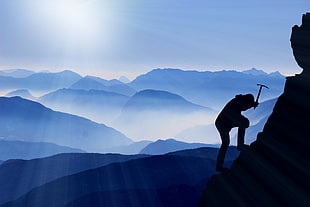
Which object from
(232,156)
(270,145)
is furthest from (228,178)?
(232,156)

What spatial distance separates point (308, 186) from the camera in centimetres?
545

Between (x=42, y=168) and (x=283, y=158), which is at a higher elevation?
(x=283, y=158)

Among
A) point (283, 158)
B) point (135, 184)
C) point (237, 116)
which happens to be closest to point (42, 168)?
point (135, 184)

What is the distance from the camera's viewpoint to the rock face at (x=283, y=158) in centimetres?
579

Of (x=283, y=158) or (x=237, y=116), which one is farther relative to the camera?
(x=237, y=116)

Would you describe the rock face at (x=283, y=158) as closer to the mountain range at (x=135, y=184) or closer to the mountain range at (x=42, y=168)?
the mountain range at (x=135, y=184)

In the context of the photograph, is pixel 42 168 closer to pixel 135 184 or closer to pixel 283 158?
pixel 135 184

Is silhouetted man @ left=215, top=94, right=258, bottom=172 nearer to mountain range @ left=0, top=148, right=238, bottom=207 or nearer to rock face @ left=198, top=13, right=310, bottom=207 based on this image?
rock face @ left=198, top=13, right=310, bottom=207

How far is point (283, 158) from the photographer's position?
6266 mm

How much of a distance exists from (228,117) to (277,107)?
6.17ft

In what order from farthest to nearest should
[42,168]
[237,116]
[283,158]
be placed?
[42,168]
[237,116]
[283,158]

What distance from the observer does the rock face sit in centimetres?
579

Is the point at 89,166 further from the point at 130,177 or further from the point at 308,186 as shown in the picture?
the point at 308,186

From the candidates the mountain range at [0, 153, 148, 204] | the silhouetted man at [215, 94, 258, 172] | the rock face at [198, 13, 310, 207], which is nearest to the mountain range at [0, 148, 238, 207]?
the mountain range at [0, 153, 148, 204]
